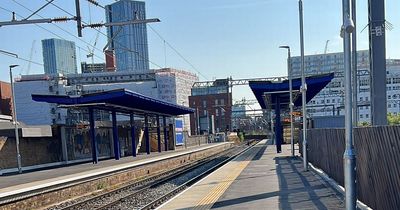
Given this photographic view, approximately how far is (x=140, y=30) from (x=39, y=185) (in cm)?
2094

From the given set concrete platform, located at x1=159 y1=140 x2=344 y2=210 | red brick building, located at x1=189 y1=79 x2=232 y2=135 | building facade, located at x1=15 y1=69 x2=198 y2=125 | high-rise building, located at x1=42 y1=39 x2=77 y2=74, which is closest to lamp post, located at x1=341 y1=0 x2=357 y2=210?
concrete platform, located at x1=159 y1=140 x2=344 y2=210

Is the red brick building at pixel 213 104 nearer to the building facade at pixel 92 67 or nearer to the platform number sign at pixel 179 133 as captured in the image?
the building facade at pixel 92 67

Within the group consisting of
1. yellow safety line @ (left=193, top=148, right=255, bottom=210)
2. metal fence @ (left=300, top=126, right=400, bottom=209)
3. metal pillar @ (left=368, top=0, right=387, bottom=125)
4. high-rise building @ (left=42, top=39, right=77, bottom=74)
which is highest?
high-rise building @ (left=42, top=39, right=77, bottom=74)

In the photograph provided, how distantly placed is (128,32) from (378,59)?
2444 centimetres

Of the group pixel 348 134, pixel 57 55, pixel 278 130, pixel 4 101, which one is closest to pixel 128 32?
pixel 278 130

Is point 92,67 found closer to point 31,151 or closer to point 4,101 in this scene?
point 4,101

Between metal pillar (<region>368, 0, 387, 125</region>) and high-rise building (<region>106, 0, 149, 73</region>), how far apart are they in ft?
33.2

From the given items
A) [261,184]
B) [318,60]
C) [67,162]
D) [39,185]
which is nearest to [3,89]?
[67,162]

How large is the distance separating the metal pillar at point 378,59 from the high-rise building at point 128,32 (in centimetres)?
1012

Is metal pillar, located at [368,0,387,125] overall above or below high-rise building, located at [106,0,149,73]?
below

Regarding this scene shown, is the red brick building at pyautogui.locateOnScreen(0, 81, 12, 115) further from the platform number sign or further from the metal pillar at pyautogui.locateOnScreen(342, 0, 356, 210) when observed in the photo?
the metal pillar at pyautogui.locateOnScreen(342, 0, 356, 210)

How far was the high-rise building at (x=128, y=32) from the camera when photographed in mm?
20086

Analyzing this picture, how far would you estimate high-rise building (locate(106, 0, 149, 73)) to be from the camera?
2009cm

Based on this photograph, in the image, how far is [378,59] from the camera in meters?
13.6
